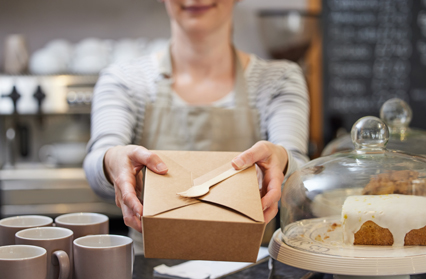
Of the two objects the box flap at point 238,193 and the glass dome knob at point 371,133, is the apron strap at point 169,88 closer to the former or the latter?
the glass dome knob at point 371,133

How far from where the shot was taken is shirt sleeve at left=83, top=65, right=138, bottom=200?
1019 millimetres

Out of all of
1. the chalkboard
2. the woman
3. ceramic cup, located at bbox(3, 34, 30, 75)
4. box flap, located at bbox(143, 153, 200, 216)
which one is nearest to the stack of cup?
box flap, located at bbox(143, 153, 200, 216)

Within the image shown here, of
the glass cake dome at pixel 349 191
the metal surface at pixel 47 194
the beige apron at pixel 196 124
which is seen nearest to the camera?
the glass cake dome at pixel 349 191

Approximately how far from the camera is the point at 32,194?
242cm

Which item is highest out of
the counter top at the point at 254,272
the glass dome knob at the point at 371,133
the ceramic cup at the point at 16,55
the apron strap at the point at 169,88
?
the ceramic cup at the point at 16,55

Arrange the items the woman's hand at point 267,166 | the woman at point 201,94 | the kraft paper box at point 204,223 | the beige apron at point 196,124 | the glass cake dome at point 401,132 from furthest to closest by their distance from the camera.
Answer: the beige apron at point 196,124 < the woman at point 201,94 < the glass cake dome at point 401,132 < the woman's hand at point 267,166 < the kraft paper box at point 204,223

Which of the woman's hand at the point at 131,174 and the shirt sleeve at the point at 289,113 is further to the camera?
the shirt sleeve at the point at 289,113

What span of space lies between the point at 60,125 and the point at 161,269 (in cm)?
216

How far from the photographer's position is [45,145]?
2809mm

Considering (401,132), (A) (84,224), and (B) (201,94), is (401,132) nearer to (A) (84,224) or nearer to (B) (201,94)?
(B) (201,94)

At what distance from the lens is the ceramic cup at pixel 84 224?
2.62 ft

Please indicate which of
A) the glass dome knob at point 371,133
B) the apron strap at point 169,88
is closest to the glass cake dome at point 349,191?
the glass dome knob at point 371,133

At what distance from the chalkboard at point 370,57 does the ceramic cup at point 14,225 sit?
93.9 inches

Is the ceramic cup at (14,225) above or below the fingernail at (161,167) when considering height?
below
